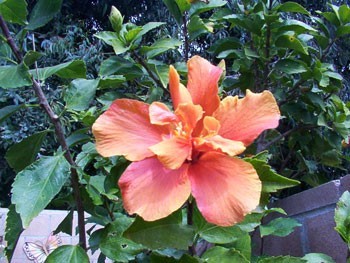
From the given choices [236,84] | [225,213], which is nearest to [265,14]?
[236,84]

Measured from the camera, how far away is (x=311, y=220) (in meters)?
1.29

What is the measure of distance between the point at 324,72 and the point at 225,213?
2.92ft

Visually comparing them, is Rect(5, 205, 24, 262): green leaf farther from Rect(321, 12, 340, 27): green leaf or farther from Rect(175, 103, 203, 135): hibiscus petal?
Rect(321, 12, 340, 27): green leaf

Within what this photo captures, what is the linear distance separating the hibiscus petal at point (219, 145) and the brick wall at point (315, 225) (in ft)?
2.23

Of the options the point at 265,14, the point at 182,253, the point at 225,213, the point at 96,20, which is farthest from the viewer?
the point at 96,20

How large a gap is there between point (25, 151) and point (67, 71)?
0.49 ft

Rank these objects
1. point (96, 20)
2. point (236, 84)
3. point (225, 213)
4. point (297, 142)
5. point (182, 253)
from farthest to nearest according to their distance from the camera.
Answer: point (96, 20) → point (297, 142) → point (236, 84) → point (182, 253) → point (225, 213)

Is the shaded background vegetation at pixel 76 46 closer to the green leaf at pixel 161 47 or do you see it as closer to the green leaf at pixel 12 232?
the green leaf at pixel 161 47

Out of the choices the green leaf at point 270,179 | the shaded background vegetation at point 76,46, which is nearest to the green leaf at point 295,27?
the green leaf at point 270,179

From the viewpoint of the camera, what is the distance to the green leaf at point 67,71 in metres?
0.77

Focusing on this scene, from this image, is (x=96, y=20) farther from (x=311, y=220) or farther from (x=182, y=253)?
(x=182, y=253)

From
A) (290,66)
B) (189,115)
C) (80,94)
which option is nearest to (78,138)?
(80,94)

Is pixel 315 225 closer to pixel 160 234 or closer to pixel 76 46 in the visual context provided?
pixel 160 234

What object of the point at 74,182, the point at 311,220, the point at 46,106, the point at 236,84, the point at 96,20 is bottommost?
the point at 96,20
